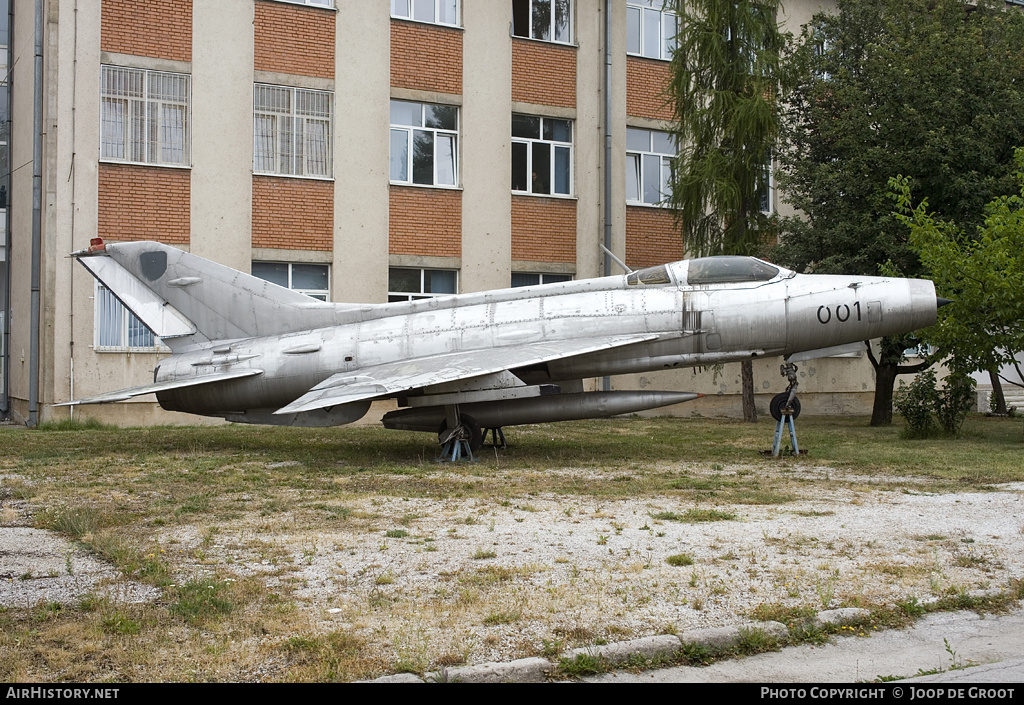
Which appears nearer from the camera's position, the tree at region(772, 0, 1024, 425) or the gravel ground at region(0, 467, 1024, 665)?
the gravel ground at region(0, 467, 1024, 665)

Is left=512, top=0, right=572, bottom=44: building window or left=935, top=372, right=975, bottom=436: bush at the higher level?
left=512, top=0, right=572, bottom=44: building window

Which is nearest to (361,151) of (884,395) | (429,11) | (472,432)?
(429,11)

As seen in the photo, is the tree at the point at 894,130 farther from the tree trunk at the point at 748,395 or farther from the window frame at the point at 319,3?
the window frame at the point at 319,3

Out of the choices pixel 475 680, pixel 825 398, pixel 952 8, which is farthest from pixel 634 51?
pixel 475 680

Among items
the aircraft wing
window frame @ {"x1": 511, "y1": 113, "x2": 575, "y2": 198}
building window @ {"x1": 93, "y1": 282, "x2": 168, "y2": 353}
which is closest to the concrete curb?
the aircraft wing

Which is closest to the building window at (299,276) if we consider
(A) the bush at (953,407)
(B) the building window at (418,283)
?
(B) the building window at (418,283)

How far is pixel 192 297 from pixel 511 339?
17.6 ft

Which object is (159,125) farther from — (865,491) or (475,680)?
(475,680)

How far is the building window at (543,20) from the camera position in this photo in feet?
78.0

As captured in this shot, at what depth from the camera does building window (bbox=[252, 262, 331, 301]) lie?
2144cm

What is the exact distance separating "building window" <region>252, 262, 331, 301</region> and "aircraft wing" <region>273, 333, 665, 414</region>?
8.15 metres

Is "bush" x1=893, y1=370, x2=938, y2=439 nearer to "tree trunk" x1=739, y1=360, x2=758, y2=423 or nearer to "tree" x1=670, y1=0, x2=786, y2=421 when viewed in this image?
"tree trunk" x1=739, y1=360, x2=758, y2=423

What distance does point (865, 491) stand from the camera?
10195 mm

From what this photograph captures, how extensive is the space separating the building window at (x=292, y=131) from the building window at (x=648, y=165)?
8.16 m
